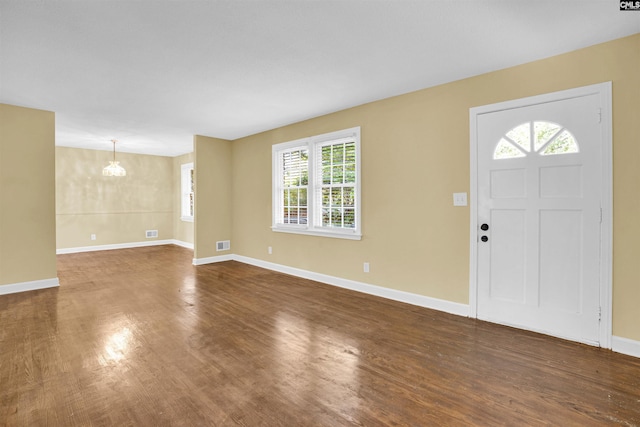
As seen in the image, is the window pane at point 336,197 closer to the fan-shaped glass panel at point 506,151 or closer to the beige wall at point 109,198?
the fan-shaped glass panel at point 506,151

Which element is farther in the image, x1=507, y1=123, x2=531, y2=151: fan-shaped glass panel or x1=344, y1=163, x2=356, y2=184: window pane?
x1=344, y1=163, x2=356, y2=184: window pane

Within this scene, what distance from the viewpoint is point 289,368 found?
91.7 inches

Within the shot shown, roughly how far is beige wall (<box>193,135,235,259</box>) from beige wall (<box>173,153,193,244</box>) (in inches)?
85.7

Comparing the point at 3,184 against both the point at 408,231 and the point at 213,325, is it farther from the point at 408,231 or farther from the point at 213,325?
the point at 408,231

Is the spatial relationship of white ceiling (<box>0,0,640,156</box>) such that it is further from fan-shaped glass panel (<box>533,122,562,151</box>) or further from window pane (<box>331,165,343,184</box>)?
window pane (<box>331,165,343,184</box>)

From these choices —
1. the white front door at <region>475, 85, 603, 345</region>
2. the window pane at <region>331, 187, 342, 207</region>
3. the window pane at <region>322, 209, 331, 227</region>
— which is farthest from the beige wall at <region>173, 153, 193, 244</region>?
the white front door at <region>475, 85, 603, 345</region>

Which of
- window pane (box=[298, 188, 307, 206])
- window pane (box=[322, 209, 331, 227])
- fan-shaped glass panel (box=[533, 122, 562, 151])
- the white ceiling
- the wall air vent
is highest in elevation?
the white ceiling

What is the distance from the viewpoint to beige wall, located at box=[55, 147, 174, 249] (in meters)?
7.32

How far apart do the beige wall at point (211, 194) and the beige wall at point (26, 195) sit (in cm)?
218

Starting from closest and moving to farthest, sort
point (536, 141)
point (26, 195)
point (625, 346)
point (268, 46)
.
A: point (625, 346), point (268, 46), point (536, 141), point (26, 195)

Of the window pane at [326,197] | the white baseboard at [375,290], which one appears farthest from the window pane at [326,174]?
the white baseboard at [375,290]

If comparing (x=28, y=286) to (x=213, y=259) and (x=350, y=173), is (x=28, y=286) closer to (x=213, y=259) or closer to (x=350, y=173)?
(x=213, y=259)

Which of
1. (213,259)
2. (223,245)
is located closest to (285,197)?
(223,245)

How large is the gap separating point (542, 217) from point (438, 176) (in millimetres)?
1056
